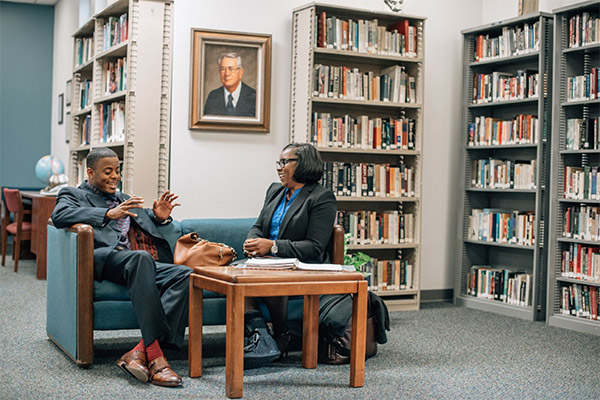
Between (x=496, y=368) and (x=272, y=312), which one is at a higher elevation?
(x=272, y=312)

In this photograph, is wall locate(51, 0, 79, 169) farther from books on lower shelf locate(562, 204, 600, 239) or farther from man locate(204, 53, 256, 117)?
books on lower shelf locate(562, 204, 600, 239)

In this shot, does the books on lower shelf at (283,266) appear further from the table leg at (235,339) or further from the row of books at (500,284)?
the row of books at (500,284)

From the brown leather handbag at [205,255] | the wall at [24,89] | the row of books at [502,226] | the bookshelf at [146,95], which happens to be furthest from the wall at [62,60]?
the brown leather handbag at [205,255]

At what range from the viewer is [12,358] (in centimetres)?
367

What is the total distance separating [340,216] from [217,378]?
2.26 m

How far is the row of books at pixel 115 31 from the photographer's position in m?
5.28

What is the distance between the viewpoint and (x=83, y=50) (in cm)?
663

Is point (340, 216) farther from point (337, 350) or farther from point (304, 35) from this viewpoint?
point (337, 350)

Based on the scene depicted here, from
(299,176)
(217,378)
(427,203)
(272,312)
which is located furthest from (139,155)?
(427,203)

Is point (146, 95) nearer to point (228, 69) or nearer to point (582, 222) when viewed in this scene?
point (228, 69)

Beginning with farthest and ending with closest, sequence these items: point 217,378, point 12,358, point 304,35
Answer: point 304,35 < point 12,358 < point 217,378

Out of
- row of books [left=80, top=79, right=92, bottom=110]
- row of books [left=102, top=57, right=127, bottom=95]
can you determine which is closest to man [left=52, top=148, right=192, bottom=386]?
row of books [left=102, top=57, right=127, bottom=95]

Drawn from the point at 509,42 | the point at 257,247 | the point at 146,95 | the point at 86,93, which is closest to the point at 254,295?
the point at 257,247

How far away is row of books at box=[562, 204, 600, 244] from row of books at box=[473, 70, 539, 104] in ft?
2.95
